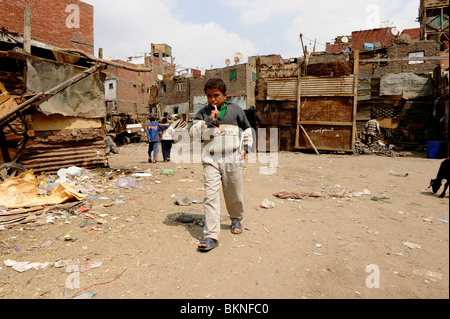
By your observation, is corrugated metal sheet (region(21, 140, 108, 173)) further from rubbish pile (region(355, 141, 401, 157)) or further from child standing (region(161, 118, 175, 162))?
rubbish pile (region(355, 141, 401, 157))

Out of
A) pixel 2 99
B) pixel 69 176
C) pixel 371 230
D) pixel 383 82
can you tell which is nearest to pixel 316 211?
pixel 371 230

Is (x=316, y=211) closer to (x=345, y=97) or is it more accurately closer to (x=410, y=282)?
(x=410, y=282)

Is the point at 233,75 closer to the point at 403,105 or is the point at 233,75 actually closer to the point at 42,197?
the point at 403,105

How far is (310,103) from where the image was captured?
430 inches

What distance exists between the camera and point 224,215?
3818 mm

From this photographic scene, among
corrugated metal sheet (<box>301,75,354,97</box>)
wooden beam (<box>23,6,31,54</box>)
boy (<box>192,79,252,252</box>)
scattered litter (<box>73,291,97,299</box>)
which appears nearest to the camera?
scattered litter (<box>73,291,97,299</box>)

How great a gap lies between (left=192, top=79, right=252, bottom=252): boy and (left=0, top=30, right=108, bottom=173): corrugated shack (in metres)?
3.96

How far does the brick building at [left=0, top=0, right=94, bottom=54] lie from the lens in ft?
36.4

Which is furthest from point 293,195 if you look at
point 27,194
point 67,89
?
point 67,89

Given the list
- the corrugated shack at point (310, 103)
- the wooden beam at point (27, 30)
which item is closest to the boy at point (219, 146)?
the wooden beam at point (27, 30)

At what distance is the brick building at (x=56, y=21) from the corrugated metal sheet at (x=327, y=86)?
9201 millimetres

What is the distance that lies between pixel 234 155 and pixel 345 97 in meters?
8.86

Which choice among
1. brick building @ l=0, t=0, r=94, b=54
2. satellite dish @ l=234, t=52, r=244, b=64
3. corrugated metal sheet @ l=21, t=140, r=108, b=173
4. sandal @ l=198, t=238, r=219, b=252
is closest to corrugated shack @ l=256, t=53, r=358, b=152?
corrugated metal sheet @ l=21, t=140, r=108, b=173

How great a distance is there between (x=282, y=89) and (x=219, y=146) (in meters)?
9.22
